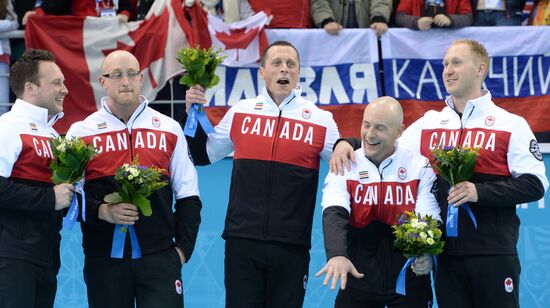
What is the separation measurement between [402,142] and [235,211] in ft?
3.98

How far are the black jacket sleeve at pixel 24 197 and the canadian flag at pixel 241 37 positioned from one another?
3.26 meters

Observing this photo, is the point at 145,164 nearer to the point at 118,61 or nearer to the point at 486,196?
the point at 118,61

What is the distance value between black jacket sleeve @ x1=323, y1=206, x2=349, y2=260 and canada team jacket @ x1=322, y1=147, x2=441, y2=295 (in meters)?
0.08

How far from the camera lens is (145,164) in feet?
18.8

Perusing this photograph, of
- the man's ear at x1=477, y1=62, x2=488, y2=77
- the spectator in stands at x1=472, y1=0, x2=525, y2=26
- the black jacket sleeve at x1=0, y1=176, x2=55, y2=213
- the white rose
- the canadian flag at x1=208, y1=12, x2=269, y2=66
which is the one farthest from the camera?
the spectator in stands at x1=472, y1=0, x2=525, y2=26

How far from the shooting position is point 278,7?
8648 millimetres

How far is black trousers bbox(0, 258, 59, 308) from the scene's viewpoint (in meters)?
5.48

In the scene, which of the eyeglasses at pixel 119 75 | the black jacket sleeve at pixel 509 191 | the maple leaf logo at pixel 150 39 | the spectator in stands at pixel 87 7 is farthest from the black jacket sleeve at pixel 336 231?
the spectator in stands at pixel 87 7

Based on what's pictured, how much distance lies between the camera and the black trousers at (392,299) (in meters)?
5.68

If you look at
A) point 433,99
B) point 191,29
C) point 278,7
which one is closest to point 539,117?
point 433,99

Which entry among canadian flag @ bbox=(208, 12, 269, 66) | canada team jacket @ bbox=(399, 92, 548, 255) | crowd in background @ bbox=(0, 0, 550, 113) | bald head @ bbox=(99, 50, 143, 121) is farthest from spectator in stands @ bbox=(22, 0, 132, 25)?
canada team jacket @ bbox=(399, 92, 548, 255)

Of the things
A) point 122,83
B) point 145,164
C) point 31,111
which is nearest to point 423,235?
point 145,164

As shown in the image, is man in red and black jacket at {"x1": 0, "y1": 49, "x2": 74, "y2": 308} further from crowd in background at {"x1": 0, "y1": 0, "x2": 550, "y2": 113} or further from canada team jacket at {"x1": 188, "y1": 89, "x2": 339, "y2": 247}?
crowd in background at {"x1": 0, "y1": 0, "x2": 550, "y2": 113}

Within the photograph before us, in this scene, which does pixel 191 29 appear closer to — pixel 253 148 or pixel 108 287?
pixel 253 148
